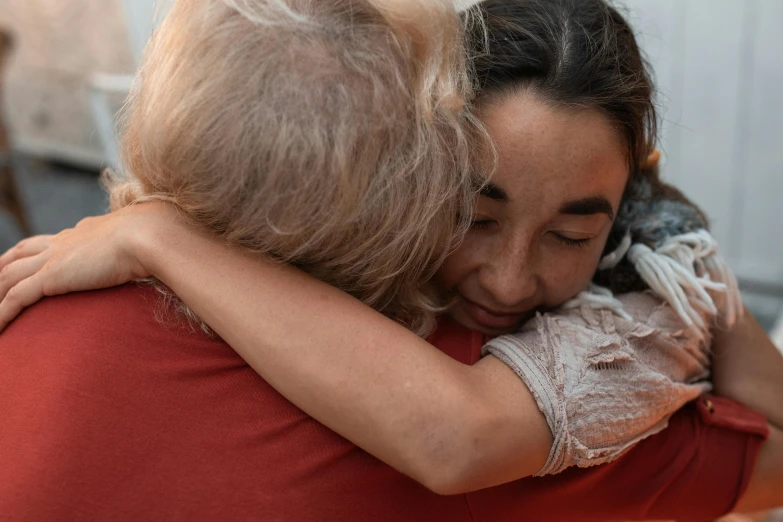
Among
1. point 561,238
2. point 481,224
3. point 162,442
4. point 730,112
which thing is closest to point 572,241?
point 561,238

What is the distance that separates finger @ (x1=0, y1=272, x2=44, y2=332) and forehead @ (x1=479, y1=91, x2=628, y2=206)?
627mm

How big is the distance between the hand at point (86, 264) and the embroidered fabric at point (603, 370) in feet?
1.62

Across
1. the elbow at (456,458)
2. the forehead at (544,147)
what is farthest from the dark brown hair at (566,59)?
the elbow at (456,458)

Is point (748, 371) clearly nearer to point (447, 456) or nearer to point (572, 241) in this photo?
point (572, 241)

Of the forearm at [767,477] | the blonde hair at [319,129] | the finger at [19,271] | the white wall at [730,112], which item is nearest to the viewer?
the blonde hair at [319,129]

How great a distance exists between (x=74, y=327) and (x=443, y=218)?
19.3 inches

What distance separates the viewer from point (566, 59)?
43.4 inches

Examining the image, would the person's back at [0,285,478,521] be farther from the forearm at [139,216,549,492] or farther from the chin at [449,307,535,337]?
the chin at [449,307,535,337]

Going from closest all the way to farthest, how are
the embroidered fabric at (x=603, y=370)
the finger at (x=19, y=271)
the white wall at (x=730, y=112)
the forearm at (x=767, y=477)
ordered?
the embroidered fabric at (x=603, y=370), the finger at (x=19, y=271), the forearm at (x=767, y=477), the white wall at (x=730, y=112)

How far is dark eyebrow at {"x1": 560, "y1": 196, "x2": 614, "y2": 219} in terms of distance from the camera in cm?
109

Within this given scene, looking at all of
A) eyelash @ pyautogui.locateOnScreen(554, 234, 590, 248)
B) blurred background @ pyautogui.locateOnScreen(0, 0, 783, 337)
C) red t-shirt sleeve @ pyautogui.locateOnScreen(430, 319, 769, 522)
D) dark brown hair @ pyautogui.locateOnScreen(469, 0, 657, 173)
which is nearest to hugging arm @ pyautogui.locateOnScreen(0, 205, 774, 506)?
red t-shirt sleeve @ pyautogui.locateOnScreen(430, 319, 769, 522)

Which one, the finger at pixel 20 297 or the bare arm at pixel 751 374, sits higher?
the finger at pixel 20 297

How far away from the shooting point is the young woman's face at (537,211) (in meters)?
1.06

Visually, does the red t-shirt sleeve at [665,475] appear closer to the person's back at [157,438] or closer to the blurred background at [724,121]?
the person's back at [157,438]
